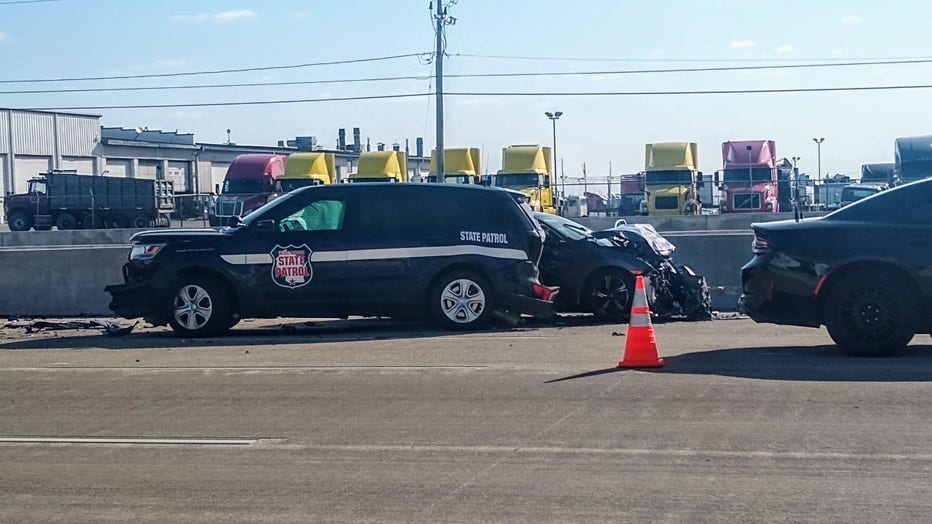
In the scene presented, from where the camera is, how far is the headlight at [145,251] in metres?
13.5

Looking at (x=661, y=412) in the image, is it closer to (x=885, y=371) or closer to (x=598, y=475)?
(x=598, y=475)

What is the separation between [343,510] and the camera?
19.9 ft

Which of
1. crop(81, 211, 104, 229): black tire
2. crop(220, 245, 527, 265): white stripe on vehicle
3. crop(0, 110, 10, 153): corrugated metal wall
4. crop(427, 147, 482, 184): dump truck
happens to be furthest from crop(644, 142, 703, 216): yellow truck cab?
crop(0, 110, 10, 153): corrugated metal wall

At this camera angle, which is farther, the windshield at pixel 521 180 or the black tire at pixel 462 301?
the windshield at pixel 521 180

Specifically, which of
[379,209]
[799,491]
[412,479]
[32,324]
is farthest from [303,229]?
[799,491]

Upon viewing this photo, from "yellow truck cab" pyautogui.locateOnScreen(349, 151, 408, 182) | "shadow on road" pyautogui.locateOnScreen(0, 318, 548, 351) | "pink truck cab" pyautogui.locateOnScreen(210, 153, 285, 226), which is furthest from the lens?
"pink truck cab" pyautogui.locateOnScreen(210, 153, 285, 226)

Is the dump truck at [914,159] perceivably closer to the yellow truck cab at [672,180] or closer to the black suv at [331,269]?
the yellow truck cab at [672,180]

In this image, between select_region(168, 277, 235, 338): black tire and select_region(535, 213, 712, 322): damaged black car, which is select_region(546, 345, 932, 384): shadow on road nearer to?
select_region(535, 213, 712, 322): damaged black car

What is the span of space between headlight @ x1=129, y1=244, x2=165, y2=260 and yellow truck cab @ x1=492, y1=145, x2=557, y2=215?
24.7 m

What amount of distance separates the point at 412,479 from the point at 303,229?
7.29 m

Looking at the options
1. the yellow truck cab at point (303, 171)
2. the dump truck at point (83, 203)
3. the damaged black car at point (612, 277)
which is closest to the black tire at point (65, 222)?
the dump truck at point (83, 203)

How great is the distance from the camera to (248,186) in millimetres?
42125

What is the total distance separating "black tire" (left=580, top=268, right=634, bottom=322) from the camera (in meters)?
14.4

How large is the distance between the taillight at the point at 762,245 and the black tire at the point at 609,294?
11.1 feet
